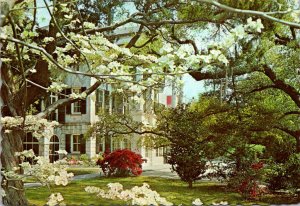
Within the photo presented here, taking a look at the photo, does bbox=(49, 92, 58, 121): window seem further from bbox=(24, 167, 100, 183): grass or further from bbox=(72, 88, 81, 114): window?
bbox=(24, 167, 100, 183): grass

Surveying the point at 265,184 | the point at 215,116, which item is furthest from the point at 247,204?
the point at 215,116

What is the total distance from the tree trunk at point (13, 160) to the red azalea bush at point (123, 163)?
0.50m

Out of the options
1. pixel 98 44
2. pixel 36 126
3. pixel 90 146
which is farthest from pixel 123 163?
pixel 98 44

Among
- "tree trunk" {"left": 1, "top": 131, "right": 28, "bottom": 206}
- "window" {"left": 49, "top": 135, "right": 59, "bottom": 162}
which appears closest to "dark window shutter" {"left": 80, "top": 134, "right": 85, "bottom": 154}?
"window" {"left": 49, "top": 135, "right": 59, "bottom": 162}

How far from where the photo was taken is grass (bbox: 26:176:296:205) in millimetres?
2314

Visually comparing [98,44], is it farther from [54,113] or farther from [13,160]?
[13,160]

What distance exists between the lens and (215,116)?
281 centimetres

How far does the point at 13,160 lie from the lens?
7.69 ft

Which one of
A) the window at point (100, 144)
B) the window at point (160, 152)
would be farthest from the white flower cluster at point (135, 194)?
the window at point (160, 152)

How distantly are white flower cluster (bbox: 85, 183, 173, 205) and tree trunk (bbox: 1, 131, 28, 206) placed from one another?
1.67ft

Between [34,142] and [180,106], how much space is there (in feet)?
3.16

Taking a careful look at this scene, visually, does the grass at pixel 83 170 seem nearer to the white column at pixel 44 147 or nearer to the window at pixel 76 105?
the white column at pixel 44 147

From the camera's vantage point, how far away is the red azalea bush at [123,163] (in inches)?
96.0

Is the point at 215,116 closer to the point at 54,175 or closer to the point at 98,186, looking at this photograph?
the point at 98,186
